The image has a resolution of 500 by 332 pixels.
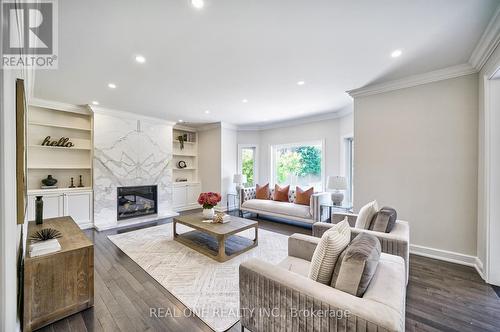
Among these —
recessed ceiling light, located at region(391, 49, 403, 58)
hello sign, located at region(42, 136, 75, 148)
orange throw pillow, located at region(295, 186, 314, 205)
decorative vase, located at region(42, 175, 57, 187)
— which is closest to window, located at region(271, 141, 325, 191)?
orange throw pillow, located at region(295, 186, 314, 205)

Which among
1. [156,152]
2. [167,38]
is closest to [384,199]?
[167,38]

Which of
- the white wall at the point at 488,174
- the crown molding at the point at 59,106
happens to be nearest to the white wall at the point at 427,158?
the white wall at the point at 488,174

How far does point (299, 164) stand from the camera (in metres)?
5.80

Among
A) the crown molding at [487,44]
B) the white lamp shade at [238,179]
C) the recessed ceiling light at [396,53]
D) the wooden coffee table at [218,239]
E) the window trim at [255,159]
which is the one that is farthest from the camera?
the window trim at [255,159]

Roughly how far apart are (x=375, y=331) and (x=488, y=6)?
8.58 feet

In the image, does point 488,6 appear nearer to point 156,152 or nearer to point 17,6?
point 17,6

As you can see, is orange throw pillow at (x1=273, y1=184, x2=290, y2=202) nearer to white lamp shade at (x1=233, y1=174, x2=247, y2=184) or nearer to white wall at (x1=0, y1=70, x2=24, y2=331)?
white lamp shade at (x1=233, y1=174, x2=247, y2=184)

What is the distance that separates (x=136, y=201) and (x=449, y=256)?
608 centimetres

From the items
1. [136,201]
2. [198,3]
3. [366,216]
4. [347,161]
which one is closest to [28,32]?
[198,3]

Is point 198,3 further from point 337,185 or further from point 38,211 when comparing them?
point 337,185

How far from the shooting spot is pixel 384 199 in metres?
3.31

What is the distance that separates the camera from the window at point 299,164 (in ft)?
17.7

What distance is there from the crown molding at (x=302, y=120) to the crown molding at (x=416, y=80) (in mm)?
955

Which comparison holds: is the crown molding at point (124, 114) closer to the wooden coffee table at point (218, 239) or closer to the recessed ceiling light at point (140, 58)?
the recessed ceiling light at point (140, 58)
